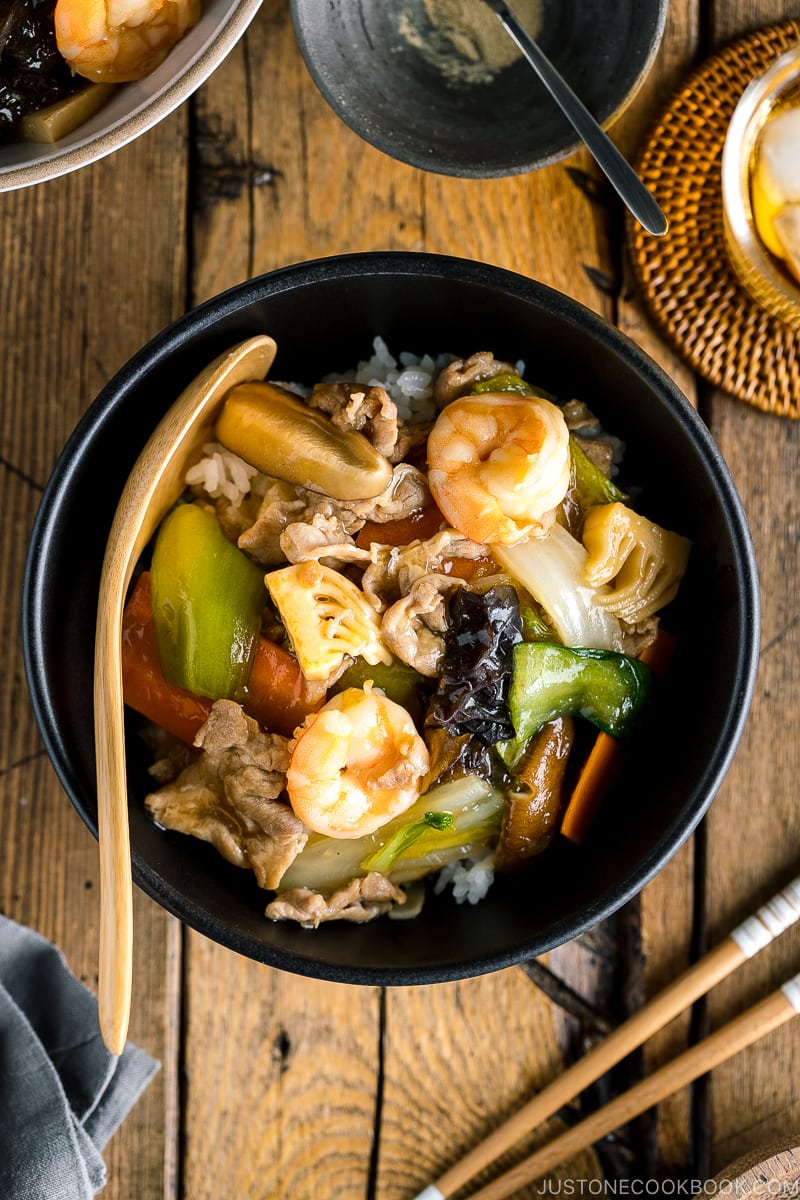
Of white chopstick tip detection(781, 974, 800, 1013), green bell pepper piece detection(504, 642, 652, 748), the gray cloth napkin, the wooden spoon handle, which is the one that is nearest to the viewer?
the wooden spoon handle

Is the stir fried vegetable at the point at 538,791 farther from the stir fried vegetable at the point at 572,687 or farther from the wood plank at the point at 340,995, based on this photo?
the wood plank at the point at 340,995

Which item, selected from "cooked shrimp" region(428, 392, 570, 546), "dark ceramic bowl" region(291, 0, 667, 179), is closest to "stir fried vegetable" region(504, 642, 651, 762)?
"cooked shrimp" region(428, 392, 570, 546)

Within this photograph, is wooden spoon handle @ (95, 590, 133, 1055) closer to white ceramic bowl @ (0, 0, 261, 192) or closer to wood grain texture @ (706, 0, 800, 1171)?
white ceramic bowl @ (0, 0, 261, 192)

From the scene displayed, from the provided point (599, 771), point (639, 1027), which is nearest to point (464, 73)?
point (599, 771)

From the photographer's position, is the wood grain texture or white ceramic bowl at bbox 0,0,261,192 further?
the wood grain texture

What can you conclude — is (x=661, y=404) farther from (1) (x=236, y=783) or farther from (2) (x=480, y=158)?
(1) (x=236, y=783)

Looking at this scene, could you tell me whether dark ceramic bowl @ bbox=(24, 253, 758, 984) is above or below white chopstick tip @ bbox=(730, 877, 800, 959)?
above

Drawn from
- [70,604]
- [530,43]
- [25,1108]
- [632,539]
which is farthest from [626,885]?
[530,43]
